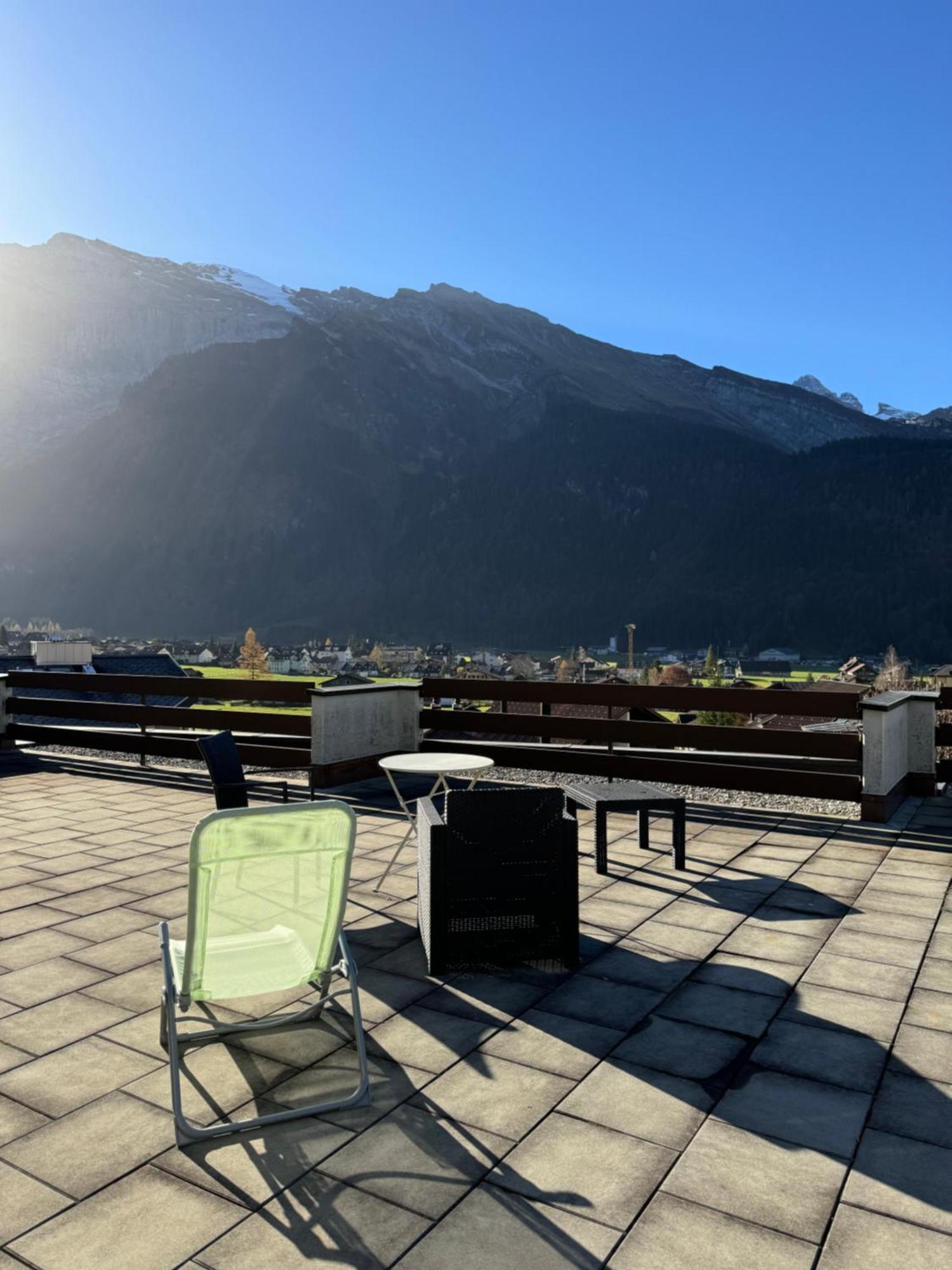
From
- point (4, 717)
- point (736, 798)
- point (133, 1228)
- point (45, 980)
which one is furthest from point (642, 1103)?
point (4, 717)

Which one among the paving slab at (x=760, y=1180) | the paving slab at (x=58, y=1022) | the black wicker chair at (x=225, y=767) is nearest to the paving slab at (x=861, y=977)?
the paving slab at (x=760, y=1180)

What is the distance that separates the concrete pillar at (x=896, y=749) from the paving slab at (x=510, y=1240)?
5.20m

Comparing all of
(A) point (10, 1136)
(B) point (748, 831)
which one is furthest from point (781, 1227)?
(B) point (748, 831)

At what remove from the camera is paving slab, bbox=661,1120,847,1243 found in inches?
83.9

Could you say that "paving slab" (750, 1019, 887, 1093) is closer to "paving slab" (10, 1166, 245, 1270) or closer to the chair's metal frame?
the chair's metal frame

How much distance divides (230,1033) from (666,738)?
5.53 metres

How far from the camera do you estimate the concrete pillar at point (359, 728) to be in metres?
8.00

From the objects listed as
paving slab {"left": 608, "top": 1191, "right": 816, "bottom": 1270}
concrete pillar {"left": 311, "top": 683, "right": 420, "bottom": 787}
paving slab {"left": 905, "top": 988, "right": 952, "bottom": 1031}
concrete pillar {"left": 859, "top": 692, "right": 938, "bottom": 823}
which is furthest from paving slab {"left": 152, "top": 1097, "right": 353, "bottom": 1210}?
concrete pillar {"left": 859, "top": 692, "right": 938, "bottom": 823}

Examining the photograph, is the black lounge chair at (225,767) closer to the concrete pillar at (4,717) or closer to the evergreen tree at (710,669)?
the concrete pillar at (4,717)

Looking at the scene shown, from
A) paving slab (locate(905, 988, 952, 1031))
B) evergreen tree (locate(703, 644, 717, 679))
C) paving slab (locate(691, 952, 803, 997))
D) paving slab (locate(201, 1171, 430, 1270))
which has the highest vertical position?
paving slab (locate(201, 1171, 430, 1270))

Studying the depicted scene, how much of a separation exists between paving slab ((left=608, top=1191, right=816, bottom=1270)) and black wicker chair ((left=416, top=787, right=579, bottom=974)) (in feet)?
5.25

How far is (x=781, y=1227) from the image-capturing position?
2084 mm

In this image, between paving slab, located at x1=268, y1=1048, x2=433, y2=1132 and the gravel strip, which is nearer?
paving slab, located at x1=268, y1=1048, x2=433, y2=1132

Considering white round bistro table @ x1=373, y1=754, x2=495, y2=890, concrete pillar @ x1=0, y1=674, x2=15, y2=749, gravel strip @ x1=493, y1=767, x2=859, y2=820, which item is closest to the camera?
white round bistro table @ x1=373, y1=754, x2=495, y2=890
